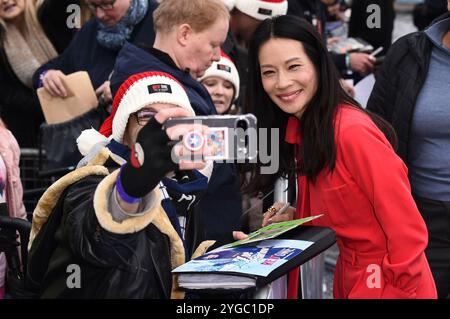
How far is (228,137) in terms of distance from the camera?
2.19 m

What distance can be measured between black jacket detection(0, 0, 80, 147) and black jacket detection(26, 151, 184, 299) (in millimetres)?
2637

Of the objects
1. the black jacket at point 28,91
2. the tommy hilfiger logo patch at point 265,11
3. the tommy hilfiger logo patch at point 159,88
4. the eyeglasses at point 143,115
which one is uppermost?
the tommy hilfiger logo patch at point 159,88

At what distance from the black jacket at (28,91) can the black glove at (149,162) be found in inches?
120

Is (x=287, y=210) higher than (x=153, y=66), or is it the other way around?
(x=153, y=66)

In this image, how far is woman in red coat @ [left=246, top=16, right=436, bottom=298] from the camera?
285cm

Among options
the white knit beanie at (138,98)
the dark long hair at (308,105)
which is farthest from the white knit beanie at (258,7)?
the white knit beanie at (138,98)

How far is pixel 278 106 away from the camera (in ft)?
10.8

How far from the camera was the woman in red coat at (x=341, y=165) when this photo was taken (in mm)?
2846

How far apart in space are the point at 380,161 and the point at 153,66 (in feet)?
3.90

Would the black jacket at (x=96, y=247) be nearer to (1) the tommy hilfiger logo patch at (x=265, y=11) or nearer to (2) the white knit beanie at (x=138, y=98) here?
(2) the white knit beanie at (x=138, y=98)

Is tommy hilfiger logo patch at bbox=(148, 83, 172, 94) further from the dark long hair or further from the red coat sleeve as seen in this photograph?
the red coat sleeve

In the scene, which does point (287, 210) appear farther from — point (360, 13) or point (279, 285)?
point (360, 13)
